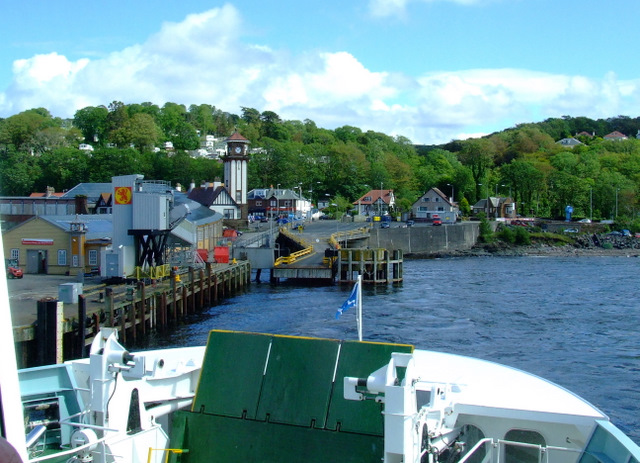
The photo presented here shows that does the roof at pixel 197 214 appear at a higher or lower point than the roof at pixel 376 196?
lower

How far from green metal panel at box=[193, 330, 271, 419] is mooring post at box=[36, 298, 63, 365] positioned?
56.6 feet

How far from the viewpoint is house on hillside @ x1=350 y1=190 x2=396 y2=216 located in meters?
123

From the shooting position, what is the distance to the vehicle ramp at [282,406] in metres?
8.45

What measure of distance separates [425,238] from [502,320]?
48727 mm

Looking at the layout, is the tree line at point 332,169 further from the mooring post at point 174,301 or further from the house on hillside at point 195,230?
the mooring post at point 174,301

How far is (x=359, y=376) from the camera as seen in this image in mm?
8641

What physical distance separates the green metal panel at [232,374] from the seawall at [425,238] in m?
70.9

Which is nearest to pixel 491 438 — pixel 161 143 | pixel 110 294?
pixel 110 294

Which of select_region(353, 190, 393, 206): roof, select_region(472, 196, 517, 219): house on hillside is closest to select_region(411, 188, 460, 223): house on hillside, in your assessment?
select_region(472, 196, 517, 219): house on hillside

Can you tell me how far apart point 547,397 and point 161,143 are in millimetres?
164320

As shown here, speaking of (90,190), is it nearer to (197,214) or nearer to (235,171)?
(197,214)

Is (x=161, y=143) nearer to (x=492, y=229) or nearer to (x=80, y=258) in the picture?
(x=492, y=229)

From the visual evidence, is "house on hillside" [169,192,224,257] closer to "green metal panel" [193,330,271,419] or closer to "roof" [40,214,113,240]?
"roof" [40,214,113,240]

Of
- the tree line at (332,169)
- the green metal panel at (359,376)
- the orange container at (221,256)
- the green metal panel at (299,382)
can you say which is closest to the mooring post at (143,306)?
the orange container at (221,256)
